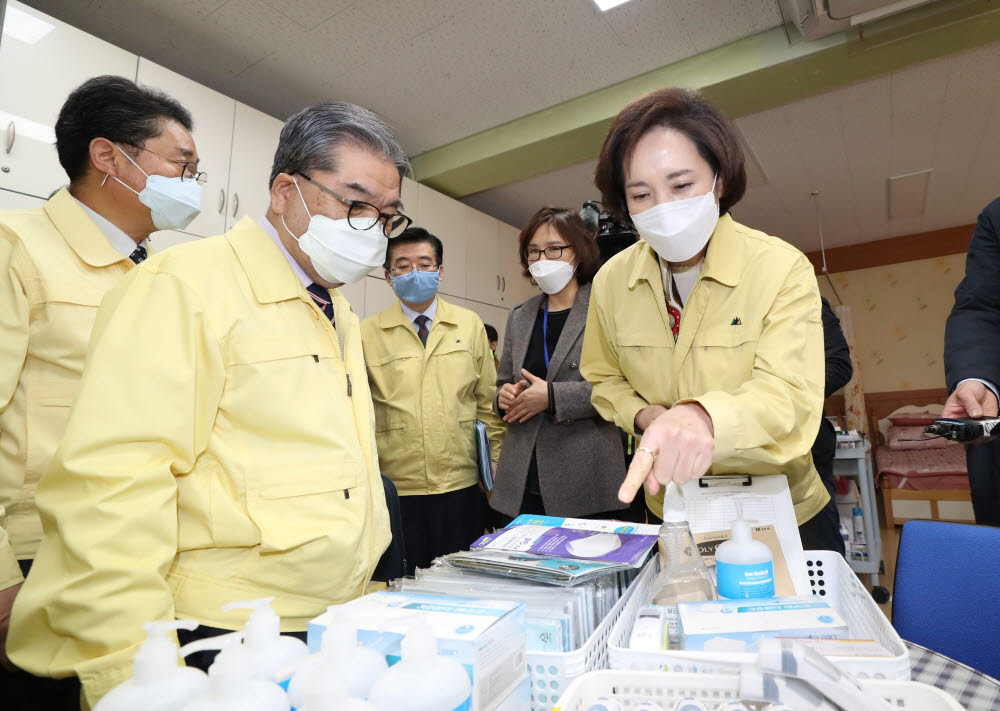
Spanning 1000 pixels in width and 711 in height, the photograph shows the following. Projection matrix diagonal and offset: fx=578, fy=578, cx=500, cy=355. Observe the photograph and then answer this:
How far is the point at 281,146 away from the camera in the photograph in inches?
44.9

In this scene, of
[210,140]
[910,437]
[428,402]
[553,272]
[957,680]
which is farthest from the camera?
[910,437]

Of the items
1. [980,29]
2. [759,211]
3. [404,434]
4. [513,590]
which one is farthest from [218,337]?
[759,211]

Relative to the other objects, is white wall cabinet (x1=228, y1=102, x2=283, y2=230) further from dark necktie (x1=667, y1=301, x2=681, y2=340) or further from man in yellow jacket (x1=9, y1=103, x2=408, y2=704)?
dark necktie (x1=667, y1=301, x2=681, y2=340)

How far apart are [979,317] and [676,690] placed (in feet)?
4.73

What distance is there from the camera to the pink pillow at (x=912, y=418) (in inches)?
220

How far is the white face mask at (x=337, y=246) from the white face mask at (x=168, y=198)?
1.80ft

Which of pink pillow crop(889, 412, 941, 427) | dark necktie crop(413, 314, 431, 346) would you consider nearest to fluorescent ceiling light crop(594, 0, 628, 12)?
dark necktie crop(413, 314, 431, 346)

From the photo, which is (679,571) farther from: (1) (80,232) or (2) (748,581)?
(1) (80,232)

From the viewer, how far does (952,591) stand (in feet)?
3.08

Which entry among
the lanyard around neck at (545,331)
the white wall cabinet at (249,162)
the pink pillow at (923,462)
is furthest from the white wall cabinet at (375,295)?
the pink pillow at (923,462)

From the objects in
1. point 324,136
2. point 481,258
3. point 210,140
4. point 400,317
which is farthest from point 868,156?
point 324,136

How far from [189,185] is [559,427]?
125cm

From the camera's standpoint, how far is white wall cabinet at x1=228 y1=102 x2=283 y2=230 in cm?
281

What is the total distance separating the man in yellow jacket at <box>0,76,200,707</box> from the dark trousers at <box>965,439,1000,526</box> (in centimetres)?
186
